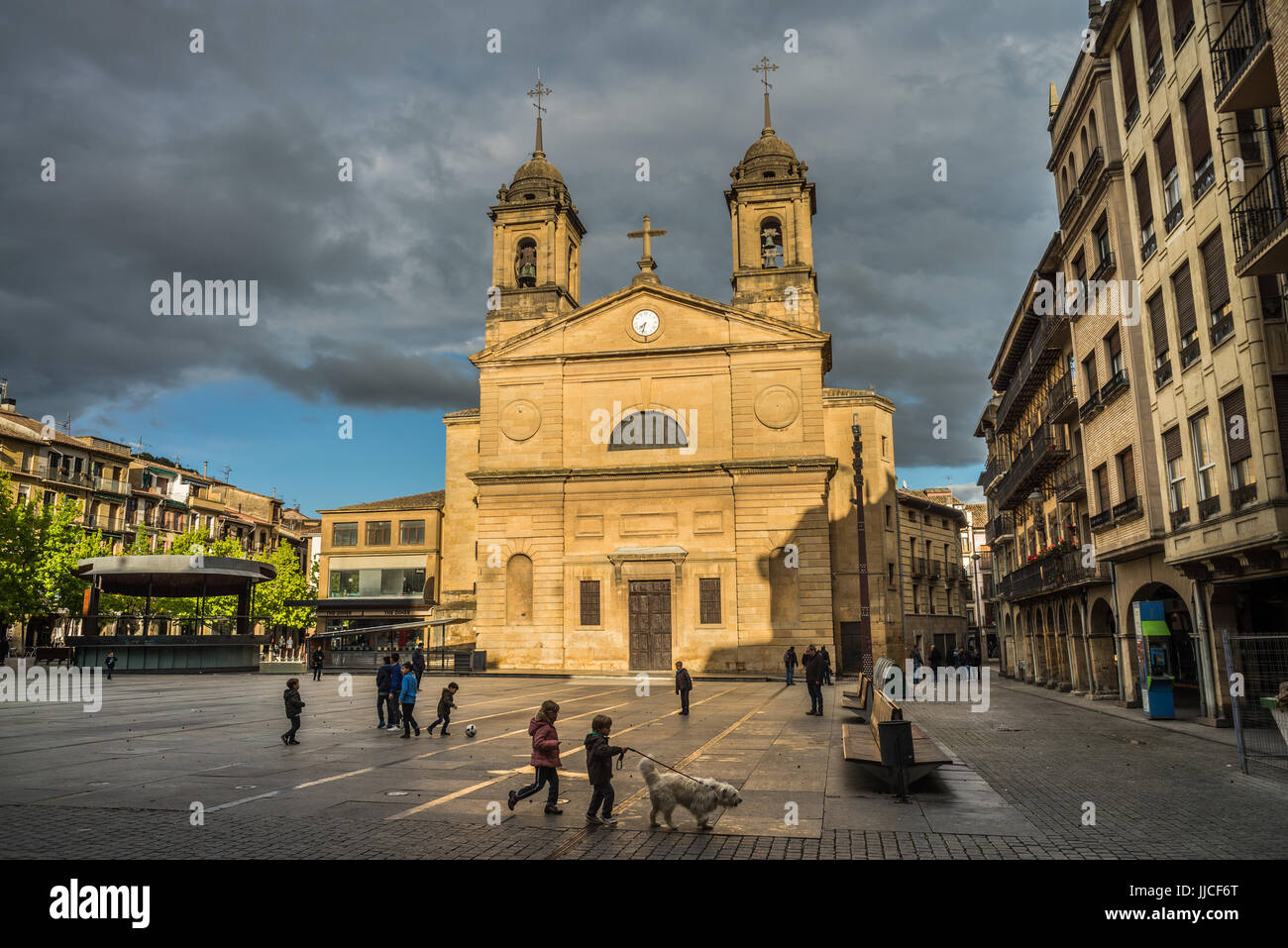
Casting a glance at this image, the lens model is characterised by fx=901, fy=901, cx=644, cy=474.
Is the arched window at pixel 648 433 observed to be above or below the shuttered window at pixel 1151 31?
below

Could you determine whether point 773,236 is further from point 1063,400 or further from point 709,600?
point 1063,400

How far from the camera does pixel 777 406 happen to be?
150 ft

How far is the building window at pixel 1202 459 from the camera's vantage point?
58.2 feet

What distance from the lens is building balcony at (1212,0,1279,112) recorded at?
1477 centimetres

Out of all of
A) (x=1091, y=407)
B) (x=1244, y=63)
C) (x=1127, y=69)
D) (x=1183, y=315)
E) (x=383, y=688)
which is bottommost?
(x=383, y=688)

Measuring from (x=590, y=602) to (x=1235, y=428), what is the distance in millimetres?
32675

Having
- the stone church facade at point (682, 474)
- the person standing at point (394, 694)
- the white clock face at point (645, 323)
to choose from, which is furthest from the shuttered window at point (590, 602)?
the person standing at point (394, 694)

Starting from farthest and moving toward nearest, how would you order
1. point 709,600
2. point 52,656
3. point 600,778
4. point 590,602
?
1. point 52,656
2. point 590,602
3. point 709,600
4. point 600,778

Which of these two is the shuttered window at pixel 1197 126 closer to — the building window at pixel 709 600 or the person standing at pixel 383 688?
the person standing at pixel 383 688

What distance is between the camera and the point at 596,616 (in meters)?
45.1

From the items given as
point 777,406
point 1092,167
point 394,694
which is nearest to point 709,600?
point 777,406

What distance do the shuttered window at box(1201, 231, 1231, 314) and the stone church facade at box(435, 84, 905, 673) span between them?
2699cm

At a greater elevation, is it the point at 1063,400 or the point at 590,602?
the point at 1063,400

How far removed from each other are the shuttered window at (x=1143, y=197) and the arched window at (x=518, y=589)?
32690mm
